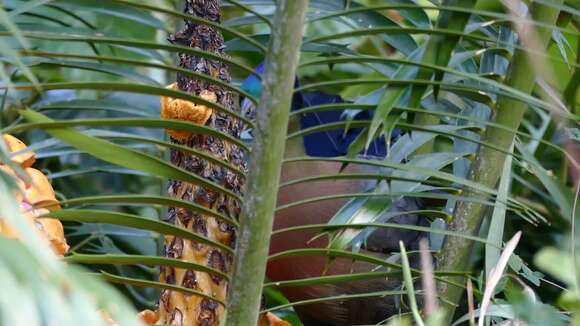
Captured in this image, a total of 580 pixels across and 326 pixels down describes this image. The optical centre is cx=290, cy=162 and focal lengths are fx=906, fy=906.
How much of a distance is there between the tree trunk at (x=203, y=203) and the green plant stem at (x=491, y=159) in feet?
0.75

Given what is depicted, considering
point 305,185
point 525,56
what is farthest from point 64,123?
point 305,185

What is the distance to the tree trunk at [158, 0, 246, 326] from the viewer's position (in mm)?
748

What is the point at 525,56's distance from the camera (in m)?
0.85

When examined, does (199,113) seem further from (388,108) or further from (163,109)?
(388,108)

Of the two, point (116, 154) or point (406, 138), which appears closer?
point (116, 154)

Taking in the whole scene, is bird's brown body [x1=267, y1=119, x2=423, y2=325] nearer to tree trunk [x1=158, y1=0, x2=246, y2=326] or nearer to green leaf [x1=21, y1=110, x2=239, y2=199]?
tree trunk [x1=158, y1=0, x2=246, y2=326]

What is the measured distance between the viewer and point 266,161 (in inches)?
24.3

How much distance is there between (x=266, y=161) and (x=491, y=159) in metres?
0.33

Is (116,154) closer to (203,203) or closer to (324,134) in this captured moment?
(203,203)

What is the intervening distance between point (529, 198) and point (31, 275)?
1.49 m

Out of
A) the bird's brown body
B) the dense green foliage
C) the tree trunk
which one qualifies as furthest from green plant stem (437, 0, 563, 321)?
the bird's brown body

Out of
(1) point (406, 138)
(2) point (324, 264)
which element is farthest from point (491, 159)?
(2) point (324, 264)

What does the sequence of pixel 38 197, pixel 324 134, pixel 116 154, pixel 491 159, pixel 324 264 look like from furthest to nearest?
1. pixel 324 134
2. pixel 324 264
3. pixel 491 159
4. pixel 38 197
5. pixel 116 154

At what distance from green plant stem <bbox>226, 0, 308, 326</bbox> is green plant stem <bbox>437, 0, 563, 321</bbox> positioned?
0.27m
